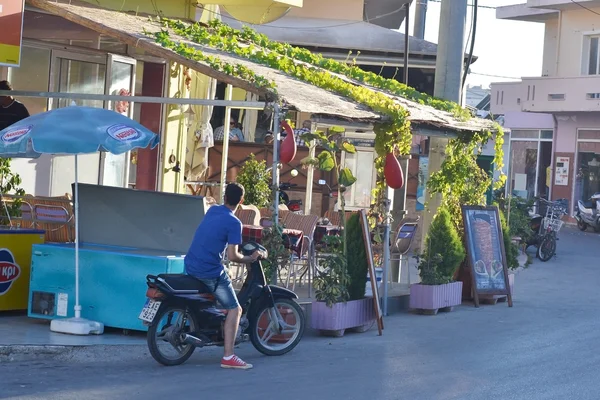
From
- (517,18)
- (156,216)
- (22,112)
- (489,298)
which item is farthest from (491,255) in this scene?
(517,18)

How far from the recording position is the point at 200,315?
966cm

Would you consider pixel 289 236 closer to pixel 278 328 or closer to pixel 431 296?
pixel 431 296

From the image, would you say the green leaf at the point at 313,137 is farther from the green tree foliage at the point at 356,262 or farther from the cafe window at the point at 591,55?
the cafe window at the point at 591,55

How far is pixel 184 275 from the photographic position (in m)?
9.63

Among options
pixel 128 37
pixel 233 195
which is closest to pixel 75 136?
pixel 233 195

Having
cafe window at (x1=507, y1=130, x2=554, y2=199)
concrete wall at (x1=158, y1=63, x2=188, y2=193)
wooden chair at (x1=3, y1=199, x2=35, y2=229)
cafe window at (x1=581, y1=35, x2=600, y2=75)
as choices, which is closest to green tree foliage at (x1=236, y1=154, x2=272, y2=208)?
concrete wall at (x1=158, y1=63, x2=188, y2=193)

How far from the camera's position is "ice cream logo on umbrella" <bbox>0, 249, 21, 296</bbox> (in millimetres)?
11367

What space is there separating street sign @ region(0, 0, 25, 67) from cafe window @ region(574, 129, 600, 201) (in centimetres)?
2931

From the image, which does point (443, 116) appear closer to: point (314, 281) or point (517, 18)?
point (314, 281)

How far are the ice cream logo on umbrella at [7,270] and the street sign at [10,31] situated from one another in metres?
2.13

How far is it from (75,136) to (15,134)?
61 cm

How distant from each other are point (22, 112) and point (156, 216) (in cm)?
281

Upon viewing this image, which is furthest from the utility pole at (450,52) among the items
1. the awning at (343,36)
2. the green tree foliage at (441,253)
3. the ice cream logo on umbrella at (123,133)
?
the awning at (343,36)

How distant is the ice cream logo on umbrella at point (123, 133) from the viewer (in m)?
10.4
